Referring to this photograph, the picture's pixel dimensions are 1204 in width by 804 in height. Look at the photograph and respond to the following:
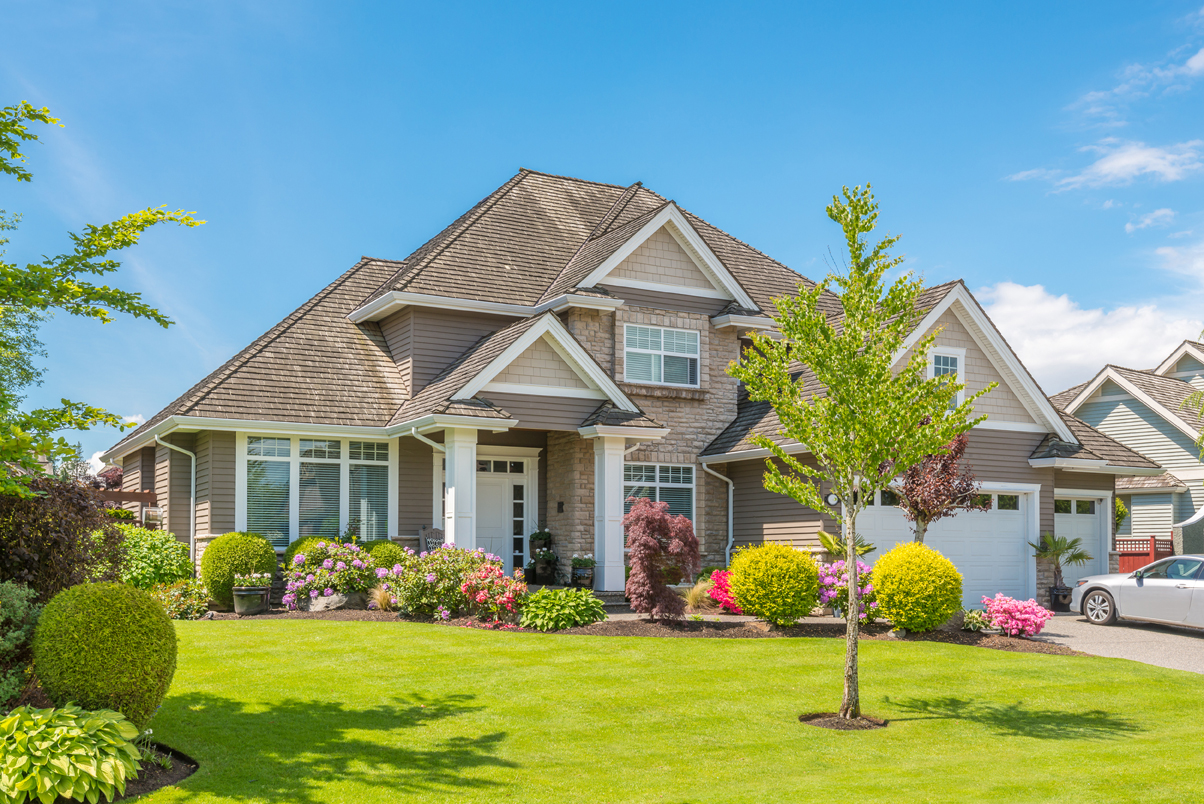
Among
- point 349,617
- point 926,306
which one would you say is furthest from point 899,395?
point 926,306

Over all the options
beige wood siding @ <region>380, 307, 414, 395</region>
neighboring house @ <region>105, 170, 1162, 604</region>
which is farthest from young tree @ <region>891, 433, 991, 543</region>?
beige wood siding @ <region>380, 307, 414, 395</region>

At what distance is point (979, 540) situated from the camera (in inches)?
828

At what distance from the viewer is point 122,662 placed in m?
7.93

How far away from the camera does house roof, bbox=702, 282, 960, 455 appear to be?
20.3m

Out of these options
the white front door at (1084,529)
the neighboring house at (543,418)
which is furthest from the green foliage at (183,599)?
the white front door at (1084,529)

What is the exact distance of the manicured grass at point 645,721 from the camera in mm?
7832

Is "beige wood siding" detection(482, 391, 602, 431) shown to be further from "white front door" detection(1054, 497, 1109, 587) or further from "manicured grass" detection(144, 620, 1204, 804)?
"white front door" detection(1054, 497, 1109, 587)

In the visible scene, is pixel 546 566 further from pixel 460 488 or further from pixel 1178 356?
pixel 1178 356

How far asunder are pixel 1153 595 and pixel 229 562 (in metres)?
16.4

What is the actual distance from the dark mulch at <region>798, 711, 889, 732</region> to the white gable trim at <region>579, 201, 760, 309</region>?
12.1m

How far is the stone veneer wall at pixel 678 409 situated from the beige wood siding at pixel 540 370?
166 centimetres

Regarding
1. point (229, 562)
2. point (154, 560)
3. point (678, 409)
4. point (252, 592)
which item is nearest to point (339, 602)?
point (252, 592)

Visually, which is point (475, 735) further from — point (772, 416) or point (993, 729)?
point (772, 416)

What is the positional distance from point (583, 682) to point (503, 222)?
14611 mm
